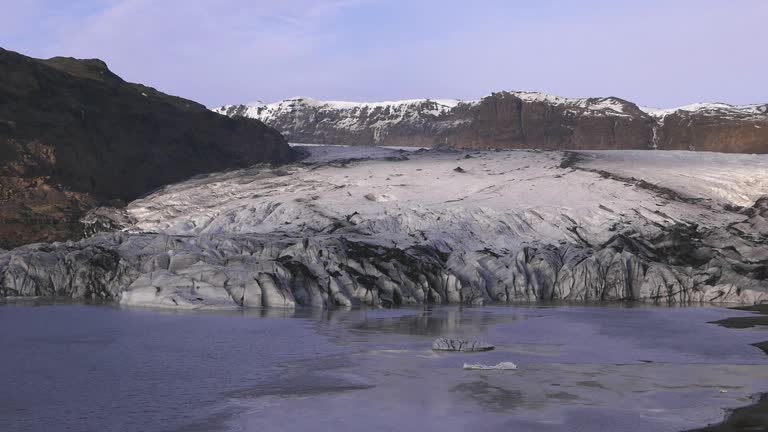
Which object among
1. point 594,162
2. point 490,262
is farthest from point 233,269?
point 594,162

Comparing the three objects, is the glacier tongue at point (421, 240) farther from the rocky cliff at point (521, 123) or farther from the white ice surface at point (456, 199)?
the rocky cliff at point (521, 123)

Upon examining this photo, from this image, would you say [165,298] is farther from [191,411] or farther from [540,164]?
[540,164]

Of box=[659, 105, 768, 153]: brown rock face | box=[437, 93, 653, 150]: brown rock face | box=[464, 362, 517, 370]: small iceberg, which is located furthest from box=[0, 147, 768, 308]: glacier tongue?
box=[437, 93, 653, 150]: brown rock face

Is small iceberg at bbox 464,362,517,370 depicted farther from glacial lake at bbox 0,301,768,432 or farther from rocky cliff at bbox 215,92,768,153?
rocky cliff at bbox 215,92,768,153

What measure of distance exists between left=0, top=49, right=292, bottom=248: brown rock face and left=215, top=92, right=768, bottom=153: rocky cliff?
884 inches

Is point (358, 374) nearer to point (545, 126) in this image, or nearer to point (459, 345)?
point (459, 345)

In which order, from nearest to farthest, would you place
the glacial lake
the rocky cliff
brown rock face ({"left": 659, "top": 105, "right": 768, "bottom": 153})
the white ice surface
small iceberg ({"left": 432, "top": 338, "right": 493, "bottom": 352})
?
the glacial lake → small iceberg ({"left": 432, "top": 338, "right": 493, "bottom": 352}) → the white ice surface → brown rock face ({"left": 659, "top": 105, "right": 768, "bottom": 153}) → the rocky cliff

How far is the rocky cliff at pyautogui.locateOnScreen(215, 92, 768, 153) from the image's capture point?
67125 mm

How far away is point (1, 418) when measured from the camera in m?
10.8

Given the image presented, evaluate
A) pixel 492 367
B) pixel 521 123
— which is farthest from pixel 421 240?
pixel 521 123

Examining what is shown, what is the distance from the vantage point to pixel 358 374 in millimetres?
13750

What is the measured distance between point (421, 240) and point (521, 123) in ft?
150

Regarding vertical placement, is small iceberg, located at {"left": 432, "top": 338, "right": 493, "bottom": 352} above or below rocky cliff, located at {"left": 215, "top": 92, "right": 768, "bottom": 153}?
below

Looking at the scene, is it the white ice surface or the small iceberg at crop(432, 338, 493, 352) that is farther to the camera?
→ the white ice surface
